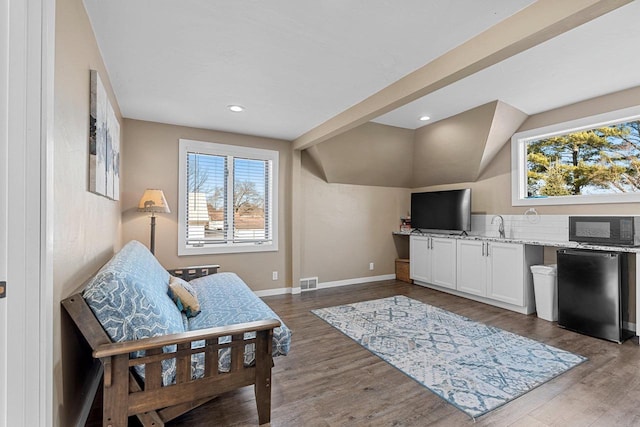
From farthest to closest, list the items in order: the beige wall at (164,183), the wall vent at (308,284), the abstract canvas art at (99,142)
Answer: the wall vent at (308,284), the beige wall at (164,183), the abstract canvas art at (99,142)

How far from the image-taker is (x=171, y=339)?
1.49 metres

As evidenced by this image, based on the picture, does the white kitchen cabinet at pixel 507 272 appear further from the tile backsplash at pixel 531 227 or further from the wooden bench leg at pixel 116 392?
the wooden bench leg at pixel 116 392

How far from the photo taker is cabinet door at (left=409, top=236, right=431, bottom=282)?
5012mm

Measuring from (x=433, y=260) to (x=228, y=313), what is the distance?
12.3ft

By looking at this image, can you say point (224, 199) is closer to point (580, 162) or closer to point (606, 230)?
point (606, 230)

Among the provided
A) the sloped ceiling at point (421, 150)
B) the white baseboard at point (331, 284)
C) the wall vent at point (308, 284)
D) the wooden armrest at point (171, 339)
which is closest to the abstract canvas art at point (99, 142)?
the wooden armrest at point (171, 339)

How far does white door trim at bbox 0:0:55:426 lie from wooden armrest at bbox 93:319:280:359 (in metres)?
0.23

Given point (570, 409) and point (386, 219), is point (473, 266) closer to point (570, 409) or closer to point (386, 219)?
point (386, 219)

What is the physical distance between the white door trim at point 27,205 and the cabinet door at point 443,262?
4634 mm

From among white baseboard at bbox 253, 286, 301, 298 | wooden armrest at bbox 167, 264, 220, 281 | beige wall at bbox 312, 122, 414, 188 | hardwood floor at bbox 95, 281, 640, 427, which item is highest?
beige wall at bbox 312, 122, 414, 188

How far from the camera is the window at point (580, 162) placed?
132 inches

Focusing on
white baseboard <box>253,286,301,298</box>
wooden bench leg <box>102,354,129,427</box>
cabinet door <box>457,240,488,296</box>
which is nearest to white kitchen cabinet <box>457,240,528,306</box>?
cabinet door <box>457,240,488,296</box>

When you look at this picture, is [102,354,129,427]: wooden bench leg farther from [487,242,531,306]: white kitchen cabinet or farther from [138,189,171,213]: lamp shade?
[487,242,531,306]: white kitchen cabinet

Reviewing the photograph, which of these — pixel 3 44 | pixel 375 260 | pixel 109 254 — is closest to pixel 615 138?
pixel 375 260
